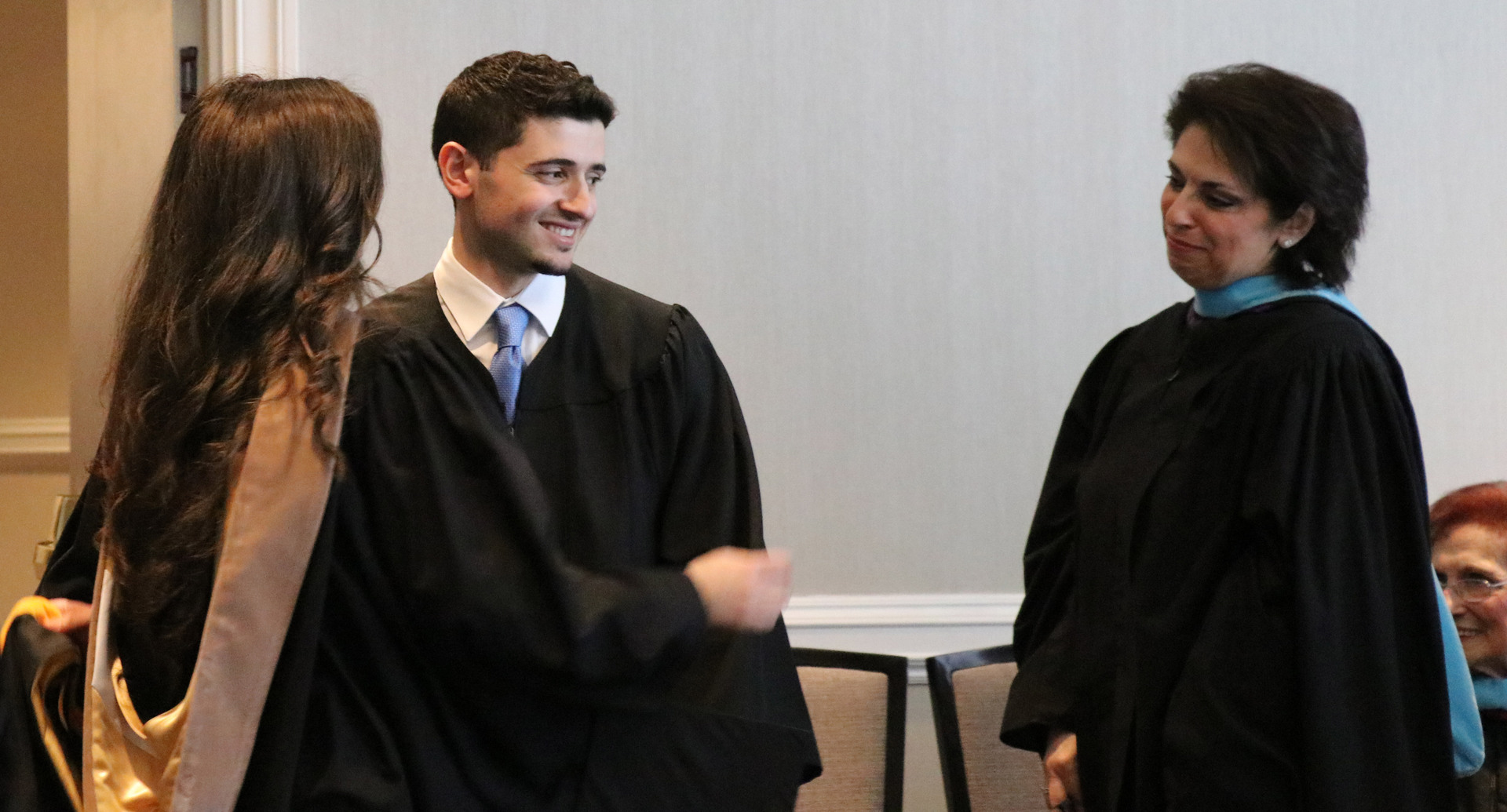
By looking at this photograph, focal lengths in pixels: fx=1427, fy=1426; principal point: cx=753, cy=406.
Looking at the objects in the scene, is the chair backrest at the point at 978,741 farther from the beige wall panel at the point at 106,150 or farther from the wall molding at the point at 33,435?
the wall molding at the point at 33,435

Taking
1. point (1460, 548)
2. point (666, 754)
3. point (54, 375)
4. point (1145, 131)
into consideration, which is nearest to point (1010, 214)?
point (1145, 131)

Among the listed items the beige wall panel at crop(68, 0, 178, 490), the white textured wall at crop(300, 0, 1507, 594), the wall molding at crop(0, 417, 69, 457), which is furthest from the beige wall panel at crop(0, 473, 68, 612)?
the white textured wall at crop(300, 0, 1507, 594)

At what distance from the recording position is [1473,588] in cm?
256

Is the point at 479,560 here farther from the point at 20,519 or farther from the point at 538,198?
the point at 20,519

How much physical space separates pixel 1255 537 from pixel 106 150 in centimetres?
253

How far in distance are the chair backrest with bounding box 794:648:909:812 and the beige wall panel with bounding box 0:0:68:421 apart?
3.56 metres

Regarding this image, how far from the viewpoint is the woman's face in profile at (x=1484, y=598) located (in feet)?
8.23

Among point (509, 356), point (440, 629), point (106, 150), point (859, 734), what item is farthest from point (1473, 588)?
point (106, 150)

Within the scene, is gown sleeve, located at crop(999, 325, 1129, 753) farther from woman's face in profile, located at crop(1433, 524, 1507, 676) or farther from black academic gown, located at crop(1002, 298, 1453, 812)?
woman's face in profile, located at crop(1433, 524, 1507, 676)

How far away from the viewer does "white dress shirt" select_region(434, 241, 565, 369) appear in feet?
6.38

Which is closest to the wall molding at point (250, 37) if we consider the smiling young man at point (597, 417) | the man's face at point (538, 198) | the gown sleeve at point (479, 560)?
the smiling young man at point (597, 417)

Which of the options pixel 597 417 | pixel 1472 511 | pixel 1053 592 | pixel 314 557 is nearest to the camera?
pixel 314 557

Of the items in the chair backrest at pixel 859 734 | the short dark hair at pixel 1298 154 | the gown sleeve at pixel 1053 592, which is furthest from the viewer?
the chair backrest at pixel 859 734

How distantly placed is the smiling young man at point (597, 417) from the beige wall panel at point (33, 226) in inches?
150
